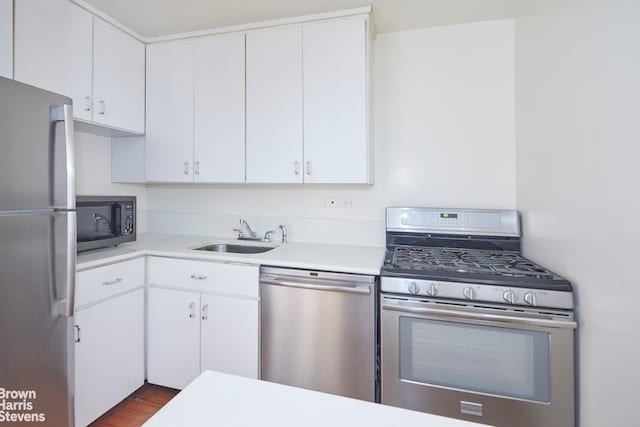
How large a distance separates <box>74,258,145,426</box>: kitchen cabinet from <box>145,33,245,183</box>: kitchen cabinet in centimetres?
74

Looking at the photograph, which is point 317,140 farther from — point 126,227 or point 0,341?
point 0,341

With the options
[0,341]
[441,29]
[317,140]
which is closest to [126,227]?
[0,341]

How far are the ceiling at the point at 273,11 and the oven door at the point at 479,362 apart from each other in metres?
1.68

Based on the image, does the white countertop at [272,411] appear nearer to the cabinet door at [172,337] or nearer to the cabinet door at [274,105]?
the cabinet door at [172,337]

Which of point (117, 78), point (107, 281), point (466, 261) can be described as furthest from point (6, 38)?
point (466, 261)

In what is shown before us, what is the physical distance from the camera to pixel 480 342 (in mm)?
1339

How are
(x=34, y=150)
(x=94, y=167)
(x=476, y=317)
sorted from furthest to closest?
(x=94, y=167) → (x=476, y=317) → (x=34, y=150)

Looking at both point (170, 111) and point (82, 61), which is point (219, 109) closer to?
point (170, 111)

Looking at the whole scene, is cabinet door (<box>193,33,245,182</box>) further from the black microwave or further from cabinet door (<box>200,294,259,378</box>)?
cabinet door (<box>200,294,259,378</box>)

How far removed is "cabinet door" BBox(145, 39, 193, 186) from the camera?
2.08m

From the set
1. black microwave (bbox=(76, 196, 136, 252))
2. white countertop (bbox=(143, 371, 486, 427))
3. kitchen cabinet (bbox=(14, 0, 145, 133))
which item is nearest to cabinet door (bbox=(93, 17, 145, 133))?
kitchen cabinet (bbox=(14, 0, 145, 133))

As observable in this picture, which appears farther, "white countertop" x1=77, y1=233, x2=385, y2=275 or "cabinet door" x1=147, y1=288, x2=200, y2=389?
"cabinet door" x1=147, y1=288, x2=200, y2=389

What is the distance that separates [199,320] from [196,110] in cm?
138

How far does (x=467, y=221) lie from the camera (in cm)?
192
